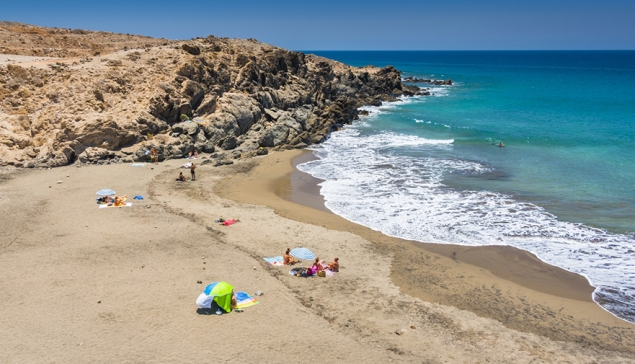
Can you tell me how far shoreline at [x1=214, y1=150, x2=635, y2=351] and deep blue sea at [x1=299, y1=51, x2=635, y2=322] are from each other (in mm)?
624

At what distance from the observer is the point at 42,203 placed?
749 inches

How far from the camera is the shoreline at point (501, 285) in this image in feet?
39.7

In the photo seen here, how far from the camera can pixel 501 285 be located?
14227 millimetres

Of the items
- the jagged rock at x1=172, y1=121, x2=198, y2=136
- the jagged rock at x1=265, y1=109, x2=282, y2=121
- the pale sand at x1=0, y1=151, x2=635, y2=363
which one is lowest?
the pale sand at x1=0, y1=151, x2=635, y2=363

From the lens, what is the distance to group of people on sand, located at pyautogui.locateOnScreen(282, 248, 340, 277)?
46.0 feet

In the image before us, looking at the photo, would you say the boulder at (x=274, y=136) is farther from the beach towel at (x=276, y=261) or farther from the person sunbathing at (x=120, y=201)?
the beach towel at (x=276, y=261)

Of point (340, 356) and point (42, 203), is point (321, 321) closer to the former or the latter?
point (340, 356)

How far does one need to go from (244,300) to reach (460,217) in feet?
36.8

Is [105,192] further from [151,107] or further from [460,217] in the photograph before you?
[460,217]

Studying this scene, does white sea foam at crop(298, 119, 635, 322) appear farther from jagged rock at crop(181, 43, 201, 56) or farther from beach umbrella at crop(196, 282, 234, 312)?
jagged rock at crop(181, 43, 201, 56)

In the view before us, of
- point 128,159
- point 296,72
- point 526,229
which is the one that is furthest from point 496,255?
point 296,72

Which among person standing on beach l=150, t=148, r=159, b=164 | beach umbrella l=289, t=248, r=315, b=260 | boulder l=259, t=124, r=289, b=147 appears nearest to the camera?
beach umbrella l=289, t=248, r=315, b=260

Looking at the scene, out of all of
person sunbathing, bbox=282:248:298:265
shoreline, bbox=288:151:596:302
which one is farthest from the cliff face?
shoreline, bbox=288:151:596:302

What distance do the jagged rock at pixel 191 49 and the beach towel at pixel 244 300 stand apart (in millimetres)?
27969
